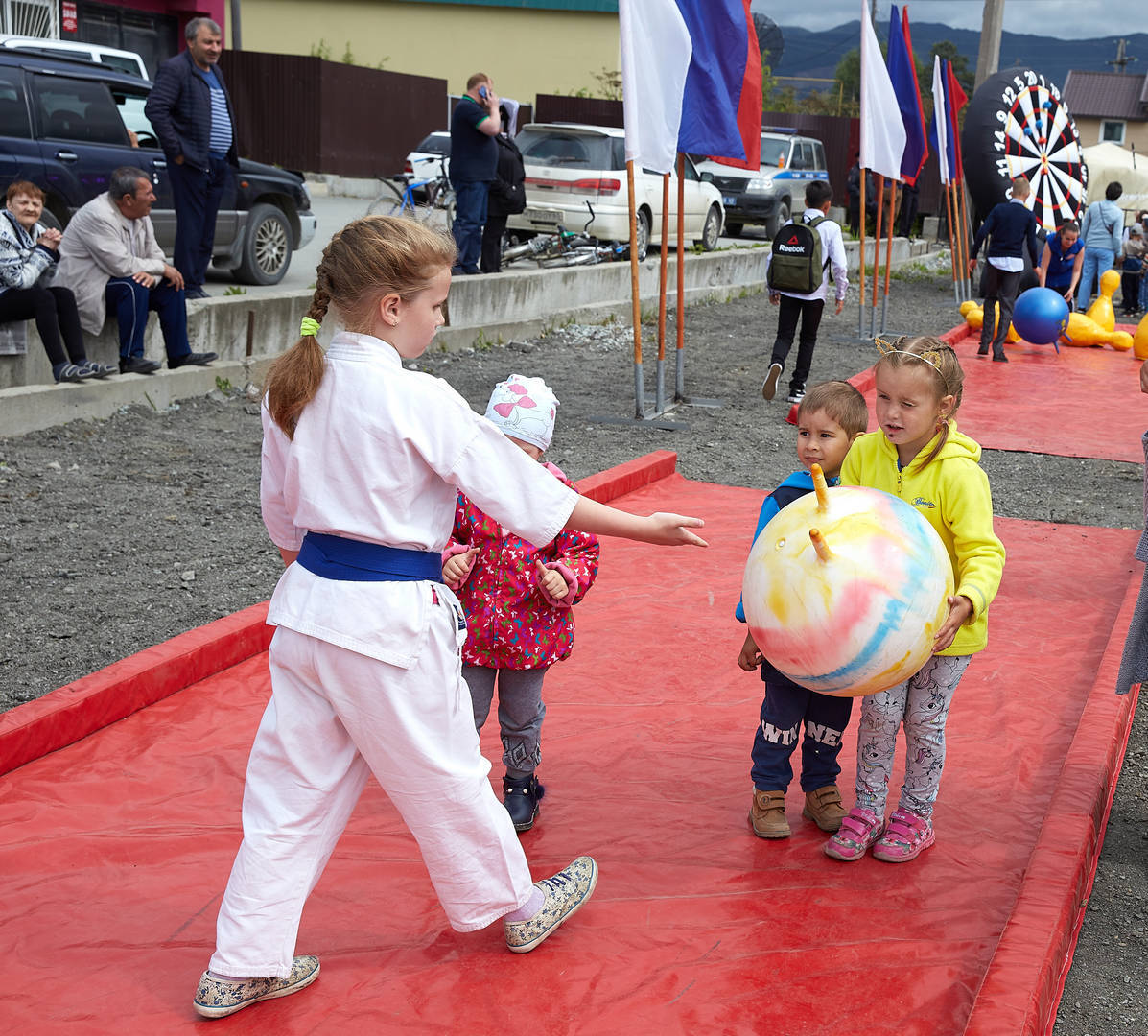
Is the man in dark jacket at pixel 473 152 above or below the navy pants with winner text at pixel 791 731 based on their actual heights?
above

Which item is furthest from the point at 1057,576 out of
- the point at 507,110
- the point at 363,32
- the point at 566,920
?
the point at 363,32

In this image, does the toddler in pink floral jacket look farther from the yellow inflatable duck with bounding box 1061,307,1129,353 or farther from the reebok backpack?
the yellow inflatable duck with bounding box 1061,307,1129,353

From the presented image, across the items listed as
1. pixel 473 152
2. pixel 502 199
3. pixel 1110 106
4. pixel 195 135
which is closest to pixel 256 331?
pixel 195 135

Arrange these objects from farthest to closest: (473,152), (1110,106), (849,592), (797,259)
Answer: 1. (1110,106)
2. (473,152)
3. (797,259)
4. (849,592)

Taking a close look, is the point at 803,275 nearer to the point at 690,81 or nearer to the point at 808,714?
the point at 690,81

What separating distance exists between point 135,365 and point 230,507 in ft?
8.14

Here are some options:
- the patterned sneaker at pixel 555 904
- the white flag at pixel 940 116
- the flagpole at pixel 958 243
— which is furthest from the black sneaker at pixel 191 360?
the flagpole at pixel 958 243

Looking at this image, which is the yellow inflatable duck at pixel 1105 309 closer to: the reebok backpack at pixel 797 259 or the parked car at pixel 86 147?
the reebok backpack at pixel 797 259

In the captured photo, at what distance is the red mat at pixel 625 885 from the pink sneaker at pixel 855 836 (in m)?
0.04

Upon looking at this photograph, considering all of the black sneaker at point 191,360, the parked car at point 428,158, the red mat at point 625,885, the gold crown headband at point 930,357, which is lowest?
the red mat at point 625,885

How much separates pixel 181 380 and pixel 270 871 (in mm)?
7227

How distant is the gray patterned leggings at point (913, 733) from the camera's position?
3551mm

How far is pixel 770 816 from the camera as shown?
381cm

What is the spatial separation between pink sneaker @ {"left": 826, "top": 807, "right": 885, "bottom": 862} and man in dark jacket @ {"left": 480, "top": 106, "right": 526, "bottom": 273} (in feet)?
37.4
